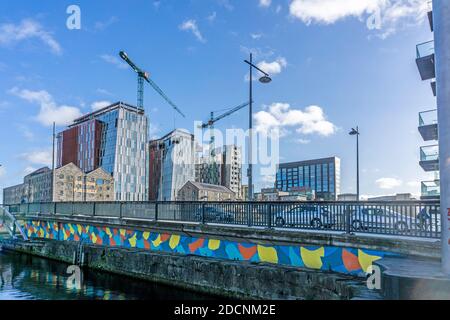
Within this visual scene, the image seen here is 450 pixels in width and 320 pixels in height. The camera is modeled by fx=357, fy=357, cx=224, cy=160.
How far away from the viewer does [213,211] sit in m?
12.7

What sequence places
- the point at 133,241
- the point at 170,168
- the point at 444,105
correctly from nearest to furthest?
the point at 444,105 → the point at 133,241 → the point at 170,168

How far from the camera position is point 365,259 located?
8.75 m

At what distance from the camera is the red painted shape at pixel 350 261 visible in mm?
8938

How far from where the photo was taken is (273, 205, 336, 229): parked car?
996 centimetres

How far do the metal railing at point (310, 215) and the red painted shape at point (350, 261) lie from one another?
23.0 inches

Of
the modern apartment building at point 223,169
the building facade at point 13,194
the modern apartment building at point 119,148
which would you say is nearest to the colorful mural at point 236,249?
the modern apartment building at point 119,148

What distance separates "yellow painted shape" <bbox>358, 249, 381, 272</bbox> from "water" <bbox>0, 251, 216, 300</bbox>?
4.79 metres

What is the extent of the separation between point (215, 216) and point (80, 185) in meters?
95.4

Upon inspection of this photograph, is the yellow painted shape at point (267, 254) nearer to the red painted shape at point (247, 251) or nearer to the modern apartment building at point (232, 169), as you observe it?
the red painted shape at point (247, 251)

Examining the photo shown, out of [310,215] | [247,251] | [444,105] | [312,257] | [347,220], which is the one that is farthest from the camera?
[247,251]

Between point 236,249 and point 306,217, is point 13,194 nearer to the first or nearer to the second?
point 236,249

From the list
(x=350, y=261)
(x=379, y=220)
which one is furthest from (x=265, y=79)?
(x=350, y=261)
